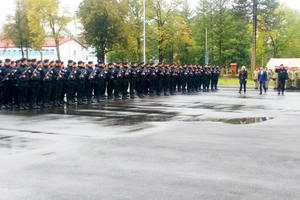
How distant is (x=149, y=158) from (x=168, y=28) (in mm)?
54360

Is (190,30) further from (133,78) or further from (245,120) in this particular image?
(245,120)

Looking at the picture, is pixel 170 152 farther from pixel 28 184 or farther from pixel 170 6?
pixel 170 6

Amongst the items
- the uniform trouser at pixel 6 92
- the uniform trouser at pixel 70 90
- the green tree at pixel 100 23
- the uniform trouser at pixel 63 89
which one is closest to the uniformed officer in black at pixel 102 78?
the uniform trouser at pixel 70 90

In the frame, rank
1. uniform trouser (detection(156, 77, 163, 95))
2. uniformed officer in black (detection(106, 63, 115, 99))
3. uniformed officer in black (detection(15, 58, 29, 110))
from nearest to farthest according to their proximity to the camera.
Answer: uniformed officer in black (detection(15, 58, 29, 110)) → uniformed officer in black (detection(106, 63, 115, 99)) → uniform trouser (detection(156, 77, 163, 95))

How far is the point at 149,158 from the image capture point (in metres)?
8.23

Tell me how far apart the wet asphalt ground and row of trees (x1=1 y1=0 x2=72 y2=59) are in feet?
157

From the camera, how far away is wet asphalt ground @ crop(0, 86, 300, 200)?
616cm

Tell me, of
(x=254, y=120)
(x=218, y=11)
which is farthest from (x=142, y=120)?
(x=218, y=11)

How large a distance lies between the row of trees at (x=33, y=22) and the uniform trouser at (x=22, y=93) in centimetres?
4328

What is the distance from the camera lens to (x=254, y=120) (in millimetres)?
14219

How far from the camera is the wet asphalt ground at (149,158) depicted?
616 cm

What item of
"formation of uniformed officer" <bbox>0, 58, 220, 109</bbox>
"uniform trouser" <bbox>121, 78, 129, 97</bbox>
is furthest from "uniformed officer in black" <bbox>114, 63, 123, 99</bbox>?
"uniform trouser" <bbox>121, 78, 129, 97</bbox>

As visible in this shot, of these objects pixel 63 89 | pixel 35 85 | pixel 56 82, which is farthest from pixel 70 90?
pixel 35 85

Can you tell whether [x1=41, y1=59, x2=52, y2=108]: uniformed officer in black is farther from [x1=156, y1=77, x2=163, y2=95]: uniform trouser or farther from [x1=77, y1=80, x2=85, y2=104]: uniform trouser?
[x1=156, y1=77, x2=163, y2=95]: uniform trouser
